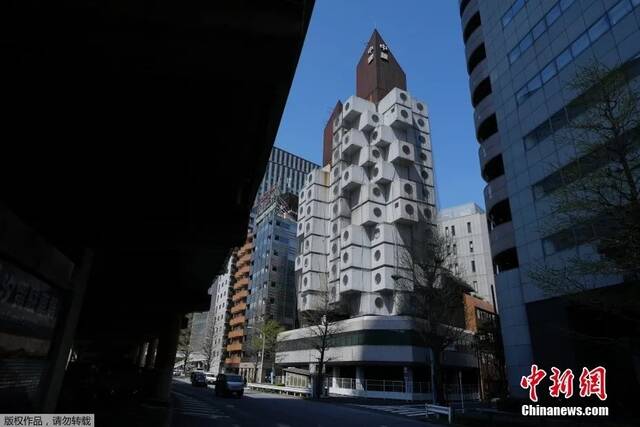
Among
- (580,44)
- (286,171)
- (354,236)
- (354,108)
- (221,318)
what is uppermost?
(286,171)

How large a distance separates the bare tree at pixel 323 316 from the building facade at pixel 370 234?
0.29m

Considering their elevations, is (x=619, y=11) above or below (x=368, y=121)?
below

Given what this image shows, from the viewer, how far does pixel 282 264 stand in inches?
3189

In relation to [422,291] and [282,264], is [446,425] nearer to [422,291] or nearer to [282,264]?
[422,291]

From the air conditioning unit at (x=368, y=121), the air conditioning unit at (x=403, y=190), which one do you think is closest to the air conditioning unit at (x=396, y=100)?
the air conditioning unit at (x=368, y=121)

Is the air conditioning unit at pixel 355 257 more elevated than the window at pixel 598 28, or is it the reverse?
the window at pixel 598 28

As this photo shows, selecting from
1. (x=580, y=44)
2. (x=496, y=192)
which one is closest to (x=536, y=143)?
(x=496, y=192)

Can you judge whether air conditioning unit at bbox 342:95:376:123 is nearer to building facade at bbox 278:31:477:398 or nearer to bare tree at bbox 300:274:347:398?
building facade at bbox 278:31:477:398

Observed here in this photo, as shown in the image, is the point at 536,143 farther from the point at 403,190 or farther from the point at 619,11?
the point at 403,190

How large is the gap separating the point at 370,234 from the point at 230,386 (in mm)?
31741

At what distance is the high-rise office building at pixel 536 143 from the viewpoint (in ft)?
73.9

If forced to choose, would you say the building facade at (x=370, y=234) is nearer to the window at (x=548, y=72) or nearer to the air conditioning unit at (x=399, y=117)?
the air conditioning unit at (x=399, y=117)

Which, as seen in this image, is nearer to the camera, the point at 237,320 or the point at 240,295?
the point at 237,320

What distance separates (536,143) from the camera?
89.3ft
